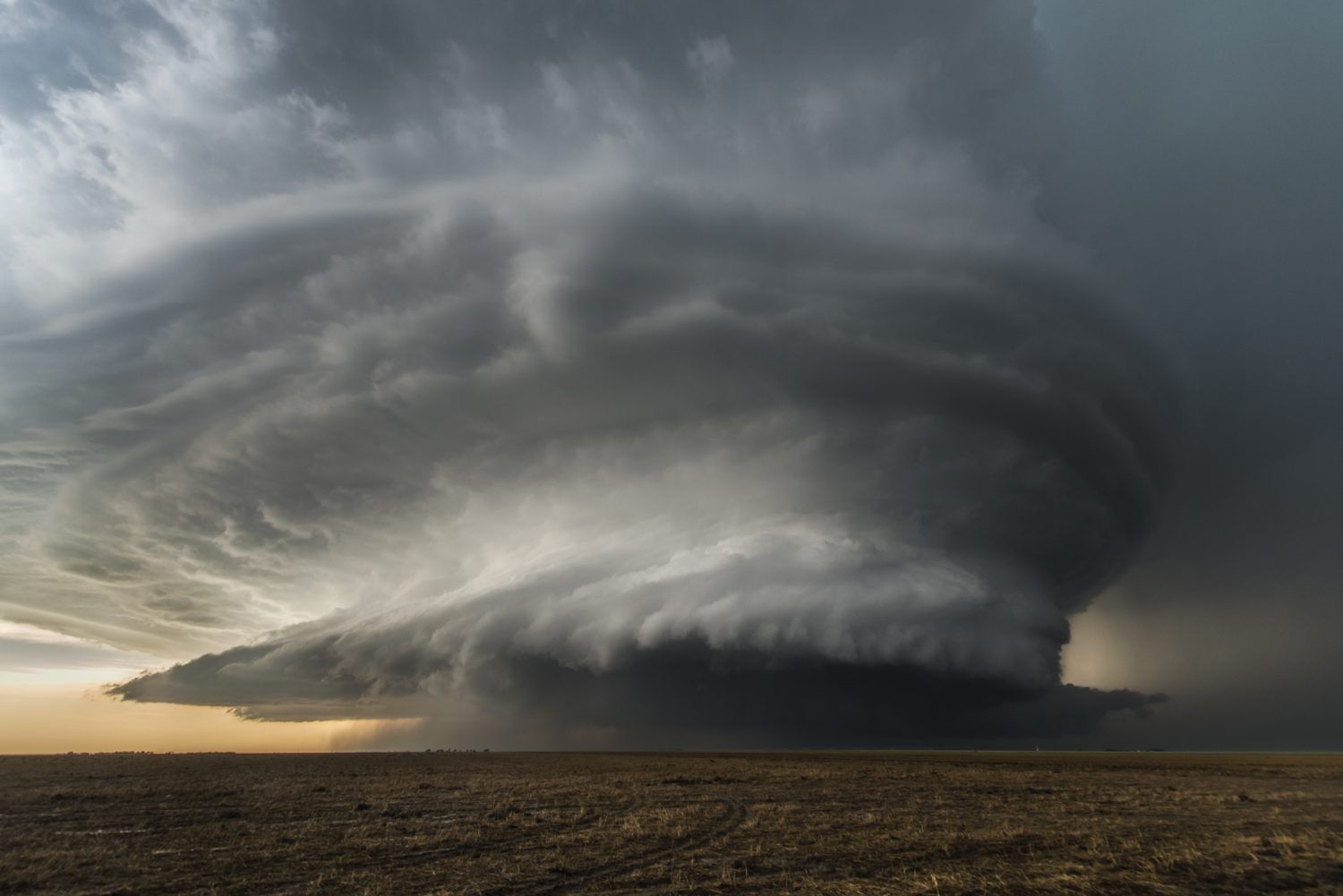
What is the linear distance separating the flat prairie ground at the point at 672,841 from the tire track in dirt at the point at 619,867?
0.12 meters

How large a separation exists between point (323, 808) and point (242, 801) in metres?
8.60

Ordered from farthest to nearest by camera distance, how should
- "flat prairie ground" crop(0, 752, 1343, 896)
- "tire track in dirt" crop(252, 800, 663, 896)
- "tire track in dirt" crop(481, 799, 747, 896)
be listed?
"flat prairie ground" crop(0, 752, 1343, 896) < "tire track in dirt" crop(252, 800, 663, 896) < "tire track in dirt" crop(481, 799, 747, 896)

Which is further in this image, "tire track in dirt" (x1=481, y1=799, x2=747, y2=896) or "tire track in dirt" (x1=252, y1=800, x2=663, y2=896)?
"tire track in dirt" (x1=252, y1=800, x2=663, y2=896)

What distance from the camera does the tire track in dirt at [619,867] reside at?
19.5 metres

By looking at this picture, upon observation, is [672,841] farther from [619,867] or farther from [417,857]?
[417,857]

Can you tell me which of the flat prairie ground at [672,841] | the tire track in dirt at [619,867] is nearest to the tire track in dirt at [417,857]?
the flat prairie ground at [672,841]

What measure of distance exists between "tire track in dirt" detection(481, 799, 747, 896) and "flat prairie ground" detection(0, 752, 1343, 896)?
124mm

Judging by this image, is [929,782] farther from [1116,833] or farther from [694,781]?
[1116,833]

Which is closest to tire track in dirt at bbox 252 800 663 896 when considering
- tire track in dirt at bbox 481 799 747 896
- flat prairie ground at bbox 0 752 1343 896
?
flat prairie ground at bbox 0 752 1343 896

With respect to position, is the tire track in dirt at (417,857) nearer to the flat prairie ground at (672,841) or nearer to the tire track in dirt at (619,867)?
the flat prairie ground at (672,841)

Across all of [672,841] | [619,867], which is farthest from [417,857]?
[672,841]

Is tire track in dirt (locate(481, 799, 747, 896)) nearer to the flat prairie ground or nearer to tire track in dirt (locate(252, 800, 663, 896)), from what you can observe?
the flat prairie ground

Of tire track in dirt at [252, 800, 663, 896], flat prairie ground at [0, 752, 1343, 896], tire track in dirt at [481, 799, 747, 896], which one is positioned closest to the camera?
tire track in dirt at [481, 799, 747, 896]

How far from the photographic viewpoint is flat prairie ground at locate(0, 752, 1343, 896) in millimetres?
20734
